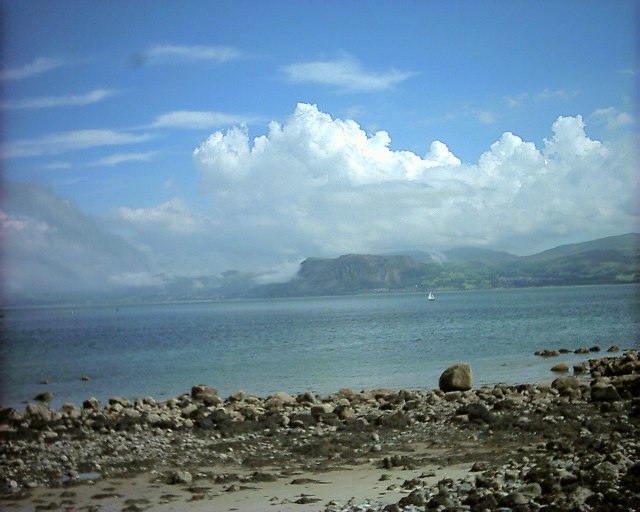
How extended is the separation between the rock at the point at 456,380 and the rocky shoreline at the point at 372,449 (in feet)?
8.97

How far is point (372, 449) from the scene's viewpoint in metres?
17.8

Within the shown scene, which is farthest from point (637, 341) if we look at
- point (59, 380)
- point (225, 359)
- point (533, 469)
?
point (533, 469)

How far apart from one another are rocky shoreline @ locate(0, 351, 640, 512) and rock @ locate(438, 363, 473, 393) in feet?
8.97

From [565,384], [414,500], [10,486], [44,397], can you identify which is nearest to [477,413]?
[565,384]

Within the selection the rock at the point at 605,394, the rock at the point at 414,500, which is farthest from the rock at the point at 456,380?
the rock at the point at 414,500

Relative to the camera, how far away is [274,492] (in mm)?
13852

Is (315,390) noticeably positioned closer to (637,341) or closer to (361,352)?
(361,352)

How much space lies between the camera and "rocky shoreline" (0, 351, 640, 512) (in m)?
12.0

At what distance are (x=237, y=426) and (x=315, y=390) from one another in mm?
13981

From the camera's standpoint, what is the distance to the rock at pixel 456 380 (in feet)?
97.6

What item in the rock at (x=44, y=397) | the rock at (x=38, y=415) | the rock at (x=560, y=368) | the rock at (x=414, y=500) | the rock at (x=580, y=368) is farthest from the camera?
the rock at (x=560, y=368)

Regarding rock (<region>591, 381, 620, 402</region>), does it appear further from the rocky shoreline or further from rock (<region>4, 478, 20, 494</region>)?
rock (<region>4, 478, 20, 494</region>)

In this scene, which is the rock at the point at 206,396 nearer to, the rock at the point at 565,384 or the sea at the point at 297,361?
the sea at the point at 297,361

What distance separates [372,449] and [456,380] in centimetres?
1283
